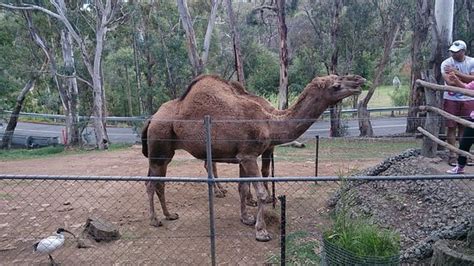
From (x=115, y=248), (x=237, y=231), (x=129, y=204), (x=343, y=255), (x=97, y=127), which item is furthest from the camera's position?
(x=97, y=127)

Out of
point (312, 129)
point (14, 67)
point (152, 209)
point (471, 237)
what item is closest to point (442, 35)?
point (471, 237)

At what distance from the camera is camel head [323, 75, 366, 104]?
5.75 m

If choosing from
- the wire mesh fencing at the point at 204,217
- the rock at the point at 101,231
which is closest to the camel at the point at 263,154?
the wire mesh fencing at the point at 204,217

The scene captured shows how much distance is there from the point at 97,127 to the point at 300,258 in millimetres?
14574

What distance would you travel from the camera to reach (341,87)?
5809 mm

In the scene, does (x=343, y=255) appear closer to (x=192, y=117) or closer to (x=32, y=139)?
(x=192, y=117)

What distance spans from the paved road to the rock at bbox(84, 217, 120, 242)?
1289cm

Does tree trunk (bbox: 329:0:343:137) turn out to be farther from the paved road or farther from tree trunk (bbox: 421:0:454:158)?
tree trunk (bbox: 421:0:454:158)

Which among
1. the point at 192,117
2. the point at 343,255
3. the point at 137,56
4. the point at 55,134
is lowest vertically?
the point at 55,134

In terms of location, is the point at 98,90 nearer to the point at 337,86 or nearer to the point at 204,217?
the point at 204,217

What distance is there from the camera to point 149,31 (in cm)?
2256

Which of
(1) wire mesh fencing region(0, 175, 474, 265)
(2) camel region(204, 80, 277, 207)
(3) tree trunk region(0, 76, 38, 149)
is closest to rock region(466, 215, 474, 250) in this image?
(1) wire mesh fencing region(0, 175, 474, 265)

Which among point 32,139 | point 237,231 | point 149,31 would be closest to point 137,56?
point 149,31

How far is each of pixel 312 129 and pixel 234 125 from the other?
1671 cm
